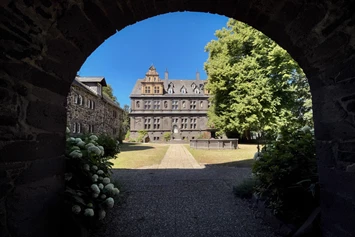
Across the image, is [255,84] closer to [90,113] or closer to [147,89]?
[90,113]

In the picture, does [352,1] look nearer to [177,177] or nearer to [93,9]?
[93,9]

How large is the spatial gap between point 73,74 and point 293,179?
10.8 ft

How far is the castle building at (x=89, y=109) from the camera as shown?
587 inches

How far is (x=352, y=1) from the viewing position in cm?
182

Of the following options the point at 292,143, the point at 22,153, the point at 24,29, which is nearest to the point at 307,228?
the point at 292,143

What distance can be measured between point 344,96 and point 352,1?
2.81 ft

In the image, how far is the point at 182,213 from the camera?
364 centimetres

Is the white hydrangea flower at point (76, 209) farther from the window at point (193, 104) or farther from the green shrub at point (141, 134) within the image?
the window at point (193, 104)

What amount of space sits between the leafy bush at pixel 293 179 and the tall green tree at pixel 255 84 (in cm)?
1409

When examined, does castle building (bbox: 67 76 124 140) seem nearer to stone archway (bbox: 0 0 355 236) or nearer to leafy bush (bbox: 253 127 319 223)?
stone archway (bbox: 0 0 355 236)

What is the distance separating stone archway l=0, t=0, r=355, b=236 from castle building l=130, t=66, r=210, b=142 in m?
35.1

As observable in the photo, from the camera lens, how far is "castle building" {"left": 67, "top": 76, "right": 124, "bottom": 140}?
14906mm

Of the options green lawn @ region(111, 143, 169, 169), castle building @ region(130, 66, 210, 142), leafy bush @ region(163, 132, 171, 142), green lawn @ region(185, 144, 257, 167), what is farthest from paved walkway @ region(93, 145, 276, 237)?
castle building @ region(130, 66, 210, 142)

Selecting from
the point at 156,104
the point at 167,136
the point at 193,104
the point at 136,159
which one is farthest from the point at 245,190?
the point at 193,104
